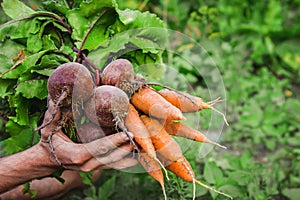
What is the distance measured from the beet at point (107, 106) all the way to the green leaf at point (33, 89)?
0.78 feet

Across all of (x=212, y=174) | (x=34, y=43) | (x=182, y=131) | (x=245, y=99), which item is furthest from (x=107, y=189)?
(x=245, y=99)

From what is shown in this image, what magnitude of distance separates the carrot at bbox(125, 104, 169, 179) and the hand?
49 mm

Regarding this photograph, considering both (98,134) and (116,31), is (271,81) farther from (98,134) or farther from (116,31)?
(98,134)

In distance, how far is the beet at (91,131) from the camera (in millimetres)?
1418

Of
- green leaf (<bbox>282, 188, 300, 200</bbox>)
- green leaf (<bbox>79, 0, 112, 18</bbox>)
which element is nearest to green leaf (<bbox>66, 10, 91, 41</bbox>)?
green leaf (<bbox>79, 0, 112, 18</bbox>)

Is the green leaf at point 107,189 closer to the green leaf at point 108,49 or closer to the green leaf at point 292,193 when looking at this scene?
the green leaf at point 108,49

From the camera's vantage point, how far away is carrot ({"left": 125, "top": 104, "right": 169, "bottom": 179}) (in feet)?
4.59

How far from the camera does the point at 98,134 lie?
142 centimetres

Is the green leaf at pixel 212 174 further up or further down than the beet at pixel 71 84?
further down

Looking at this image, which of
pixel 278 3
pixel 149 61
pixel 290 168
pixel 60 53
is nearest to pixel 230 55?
pixel 278 3

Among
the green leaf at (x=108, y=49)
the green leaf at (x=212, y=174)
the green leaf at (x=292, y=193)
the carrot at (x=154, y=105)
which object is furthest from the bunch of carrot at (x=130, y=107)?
the green leaf at (x=292, y=193)

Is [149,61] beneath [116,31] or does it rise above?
beneath

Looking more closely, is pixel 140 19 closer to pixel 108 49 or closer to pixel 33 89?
pixel 108 49

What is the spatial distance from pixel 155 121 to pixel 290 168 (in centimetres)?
124
